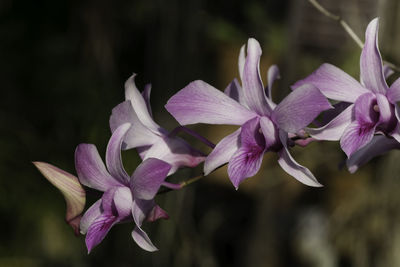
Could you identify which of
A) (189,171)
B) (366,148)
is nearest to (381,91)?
(366,148)

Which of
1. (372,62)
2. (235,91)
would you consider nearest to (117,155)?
(235,91)

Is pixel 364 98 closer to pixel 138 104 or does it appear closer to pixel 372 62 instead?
pixel 372 62

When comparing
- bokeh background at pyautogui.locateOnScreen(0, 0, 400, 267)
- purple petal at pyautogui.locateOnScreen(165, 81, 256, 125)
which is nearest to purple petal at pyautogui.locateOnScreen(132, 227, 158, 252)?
purple petal at pyautogui.locateOnScreen(165, 81, 256, 125)

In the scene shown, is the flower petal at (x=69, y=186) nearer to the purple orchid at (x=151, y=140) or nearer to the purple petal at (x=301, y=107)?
the purple orchid at (x=151, y=140)

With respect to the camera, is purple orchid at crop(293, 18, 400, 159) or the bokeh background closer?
purple orchid at crop(293, 18, 400, 159)

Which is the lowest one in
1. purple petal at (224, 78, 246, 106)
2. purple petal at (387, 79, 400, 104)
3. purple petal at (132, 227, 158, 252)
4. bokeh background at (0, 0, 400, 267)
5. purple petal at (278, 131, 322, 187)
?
bokeh background at (0, 0, 400, 267)

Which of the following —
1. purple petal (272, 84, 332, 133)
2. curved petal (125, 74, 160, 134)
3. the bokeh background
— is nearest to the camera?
purple petal (272, 84, 332, 133)

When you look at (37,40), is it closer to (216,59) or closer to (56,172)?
(216,59)

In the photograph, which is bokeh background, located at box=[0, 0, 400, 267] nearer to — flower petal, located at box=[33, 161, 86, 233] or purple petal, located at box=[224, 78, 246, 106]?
purple petal, located at box=[224, 78, 246, 106]

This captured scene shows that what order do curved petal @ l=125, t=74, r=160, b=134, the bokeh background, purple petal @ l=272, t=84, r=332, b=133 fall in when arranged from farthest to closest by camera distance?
the bokeh background < curved petal @ l=125, t=74, r=160, b=134 < purple petal @ l=272, t=84, r=332, b=133
